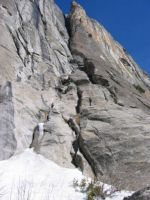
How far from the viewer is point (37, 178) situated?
37.9 ft

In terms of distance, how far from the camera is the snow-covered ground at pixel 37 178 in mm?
10055

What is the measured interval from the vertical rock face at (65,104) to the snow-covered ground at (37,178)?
24.9 inches

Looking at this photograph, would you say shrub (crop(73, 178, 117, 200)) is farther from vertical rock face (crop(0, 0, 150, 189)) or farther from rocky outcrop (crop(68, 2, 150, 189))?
vertical rock face (crop(0, 0, 150, 189))

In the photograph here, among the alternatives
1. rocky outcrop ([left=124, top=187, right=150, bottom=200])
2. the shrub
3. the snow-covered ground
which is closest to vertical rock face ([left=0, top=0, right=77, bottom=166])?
the snow-covered ground

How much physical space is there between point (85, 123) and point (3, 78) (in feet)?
12.9

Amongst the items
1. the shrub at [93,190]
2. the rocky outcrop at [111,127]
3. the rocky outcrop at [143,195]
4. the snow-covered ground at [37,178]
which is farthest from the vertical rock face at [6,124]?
the rocky outcrop at [143,195]

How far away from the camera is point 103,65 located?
24984 mm

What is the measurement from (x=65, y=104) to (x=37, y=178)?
297 inches

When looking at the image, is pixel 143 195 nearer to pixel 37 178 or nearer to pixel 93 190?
pixel 93 190

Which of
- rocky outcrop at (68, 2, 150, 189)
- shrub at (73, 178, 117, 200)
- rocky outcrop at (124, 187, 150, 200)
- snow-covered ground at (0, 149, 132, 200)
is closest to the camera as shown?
rocky outcrop at (124, 187, 150, 200)

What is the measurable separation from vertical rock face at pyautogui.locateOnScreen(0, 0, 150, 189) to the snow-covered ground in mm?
634

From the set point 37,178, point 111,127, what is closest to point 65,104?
point 111,127

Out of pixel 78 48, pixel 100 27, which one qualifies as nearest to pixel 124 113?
pixel 78 48

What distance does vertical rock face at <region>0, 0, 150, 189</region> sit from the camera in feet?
46.0
